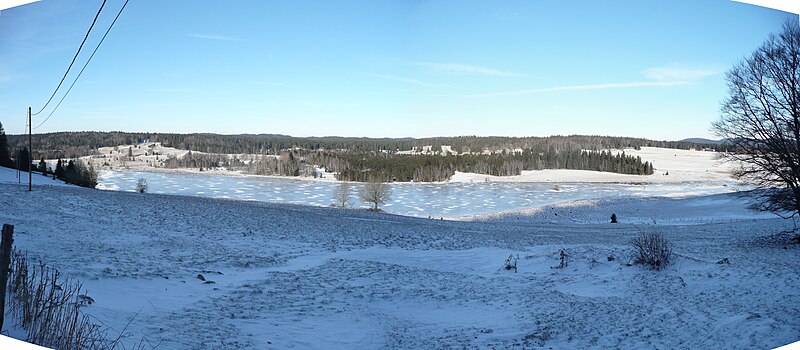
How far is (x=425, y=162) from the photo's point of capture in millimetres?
71875

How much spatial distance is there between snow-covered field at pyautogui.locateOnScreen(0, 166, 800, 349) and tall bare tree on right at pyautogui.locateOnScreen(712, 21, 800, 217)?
140 centimetres

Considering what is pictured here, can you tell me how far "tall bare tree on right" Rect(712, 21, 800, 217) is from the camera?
6.83 metres

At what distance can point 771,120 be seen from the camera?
7660 mm

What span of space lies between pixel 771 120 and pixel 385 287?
22.2ft

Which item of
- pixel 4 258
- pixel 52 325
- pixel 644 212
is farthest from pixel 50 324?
pixel 644 212

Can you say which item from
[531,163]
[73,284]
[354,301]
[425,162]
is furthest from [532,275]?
[531,163]

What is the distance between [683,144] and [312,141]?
111054 millimetres

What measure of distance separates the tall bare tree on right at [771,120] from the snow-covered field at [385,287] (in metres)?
1.40

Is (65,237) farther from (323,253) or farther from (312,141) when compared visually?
(312,141)

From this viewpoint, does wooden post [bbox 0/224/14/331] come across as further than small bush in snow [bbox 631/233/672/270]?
No

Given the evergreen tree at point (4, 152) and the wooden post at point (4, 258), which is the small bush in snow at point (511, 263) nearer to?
the wooden post at point (4, 258)

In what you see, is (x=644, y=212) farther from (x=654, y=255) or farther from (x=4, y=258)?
(x=4, y=258)

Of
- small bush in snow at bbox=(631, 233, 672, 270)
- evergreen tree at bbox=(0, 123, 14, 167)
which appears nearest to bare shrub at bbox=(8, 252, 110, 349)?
evergreen tree at bbox=(0, 123, 14, 167)

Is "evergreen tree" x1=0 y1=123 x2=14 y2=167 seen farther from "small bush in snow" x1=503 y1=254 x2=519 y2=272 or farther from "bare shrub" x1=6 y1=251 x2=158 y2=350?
"small bush in snow" x1=503 y1=254 x2=519 y2=272
